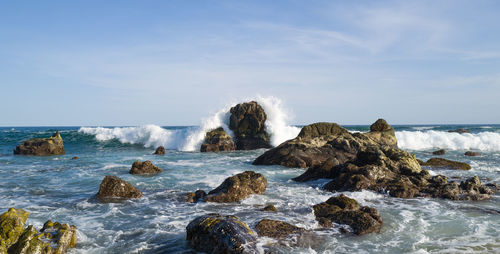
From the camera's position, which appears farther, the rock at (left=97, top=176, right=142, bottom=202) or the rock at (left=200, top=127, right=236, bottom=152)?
the rock at (left=200, top=127, right=236, bottom=152)

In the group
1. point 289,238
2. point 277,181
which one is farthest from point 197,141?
point 289,238

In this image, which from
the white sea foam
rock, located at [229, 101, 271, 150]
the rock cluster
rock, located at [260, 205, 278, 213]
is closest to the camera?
the rock cluster

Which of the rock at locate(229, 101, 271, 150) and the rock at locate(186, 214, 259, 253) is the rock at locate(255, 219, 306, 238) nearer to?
the rock at locate(186, 214, 259, 253)

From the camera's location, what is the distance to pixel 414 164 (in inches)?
473

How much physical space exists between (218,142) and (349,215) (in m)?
19.5

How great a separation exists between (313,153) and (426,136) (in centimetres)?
2046

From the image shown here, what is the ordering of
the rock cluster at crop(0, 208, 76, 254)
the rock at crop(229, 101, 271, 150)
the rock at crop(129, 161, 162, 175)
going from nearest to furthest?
1. the rock cluster at crop(0, 208, 76, 254)
2. the rock at crop(129, 161, 162, 175)
3. the rock at crop(229, 101, 271, 150)

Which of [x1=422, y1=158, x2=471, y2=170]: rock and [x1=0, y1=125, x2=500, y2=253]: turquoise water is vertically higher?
[x1=422, y1=158, x2=471, y2=170]: rock

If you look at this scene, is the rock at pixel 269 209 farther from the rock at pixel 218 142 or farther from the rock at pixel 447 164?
the rock at pixel 218 142

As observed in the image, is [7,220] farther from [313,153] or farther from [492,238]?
[313,153]

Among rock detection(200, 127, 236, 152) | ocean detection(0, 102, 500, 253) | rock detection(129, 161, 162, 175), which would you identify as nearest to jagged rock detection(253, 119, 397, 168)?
ocean detection(0, 102, 500, 253)

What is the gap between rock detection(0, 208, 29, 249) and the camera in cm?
496

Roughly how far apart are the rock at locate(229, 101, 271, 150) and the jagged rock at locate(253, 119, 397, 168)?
28.8 feet

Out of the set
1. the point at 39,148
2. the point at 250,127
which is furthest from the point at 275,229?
the point at 39,148
